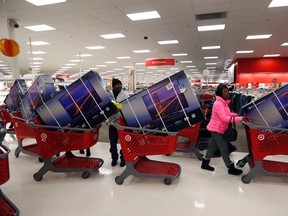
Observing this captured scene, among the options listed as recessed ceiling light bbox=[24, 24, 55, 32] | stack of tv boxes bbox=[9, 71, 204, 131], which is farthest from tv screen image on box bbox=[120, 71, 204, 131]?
recessed ceiling light bbox=[24, 24, 55, 32]

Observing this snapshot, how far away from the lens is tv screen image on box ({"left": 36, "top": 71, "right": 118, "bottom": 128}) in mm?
3393

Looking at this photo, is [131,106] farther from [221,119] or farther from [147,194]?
[221,119]

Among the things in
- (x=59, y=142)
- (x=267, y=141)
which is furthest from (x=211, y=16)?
(x=59, y=142)

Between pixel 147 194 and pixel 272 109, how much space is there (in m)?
2.10

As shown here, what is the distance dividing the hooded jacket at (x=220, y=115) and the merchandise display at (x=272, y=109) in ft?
Answer: 0.93

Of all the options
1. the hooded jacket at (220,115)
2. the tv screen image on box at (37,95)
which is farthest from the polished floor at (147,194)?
the tv screen image on box at (37,95)

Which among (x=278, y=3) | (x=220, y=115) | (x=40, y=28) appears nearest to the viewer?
(x=220, y=115)

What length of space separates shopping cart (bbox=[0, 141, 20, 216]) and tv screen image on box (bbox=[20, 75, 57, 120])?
196 cm

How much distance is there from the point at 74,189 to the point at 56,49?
1115 centimetres

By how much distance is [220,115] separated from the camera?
11.1ft

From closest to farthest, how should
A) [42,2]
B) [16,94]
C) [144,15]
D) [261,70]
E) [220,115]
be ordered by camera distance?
[220,115] → [16,94] → [42,2] → [144,15] → [261,70]

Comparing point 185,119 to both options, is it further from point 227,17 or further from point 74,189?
point 227,17

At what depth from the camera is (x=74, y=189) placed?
3.18 meters

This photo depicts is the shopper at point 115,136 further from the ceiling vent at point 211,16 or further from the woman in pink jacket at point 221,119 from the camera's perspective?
the ceiling vent at point 211,16
